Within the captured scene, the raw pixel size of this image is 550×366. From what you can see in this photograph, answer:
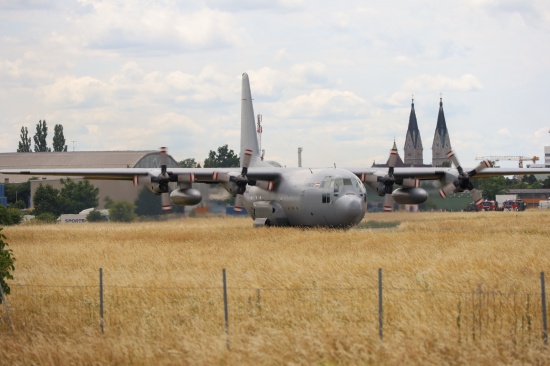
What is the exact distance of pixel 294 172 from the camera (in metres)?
45.4

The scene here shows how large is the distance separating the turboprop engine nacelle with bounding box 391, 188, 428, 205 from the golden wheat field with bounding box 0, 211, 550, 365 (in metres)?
7.34

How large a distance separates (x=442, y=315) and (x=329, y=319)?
2.42 metres

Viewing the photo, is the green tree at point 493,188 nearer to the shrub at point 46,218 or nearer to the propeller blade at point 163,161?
the shrub at point 46,218

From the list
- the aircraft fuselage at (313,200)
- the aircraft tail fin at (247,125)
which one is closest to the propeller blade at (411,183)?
the aircraft fuselage at (313,200)

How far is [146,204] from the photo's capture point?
58.8 metres

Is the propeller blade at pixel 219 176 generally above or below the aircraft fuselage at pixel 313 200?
above

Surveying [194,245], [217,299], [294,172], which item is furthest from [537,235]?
[217,299]

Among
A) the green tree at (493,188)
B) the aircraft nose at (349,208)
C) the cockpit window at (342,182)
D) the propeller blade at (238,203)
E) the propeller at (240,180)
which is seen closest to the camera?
the aircraft nose at (349,208)

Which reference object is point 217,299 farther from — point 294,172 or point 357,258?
point 294,172

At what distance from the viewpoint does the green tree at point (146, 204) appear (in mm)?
58594

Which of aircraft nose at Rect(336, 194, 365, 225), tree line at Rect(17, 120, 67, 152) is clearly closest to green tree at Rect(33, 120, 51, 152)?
tree line at Rect(17, 120, 67, 152)

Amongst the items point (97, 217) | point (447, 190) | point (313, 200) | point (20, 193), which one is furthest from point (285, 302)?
point (20, 193)

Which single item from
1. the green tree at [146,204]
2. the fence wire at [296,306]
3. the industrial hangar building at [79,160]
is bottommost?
the fence wire at [296,306]

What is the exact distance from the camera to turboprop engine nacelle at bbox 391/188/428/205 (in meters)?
46.6
